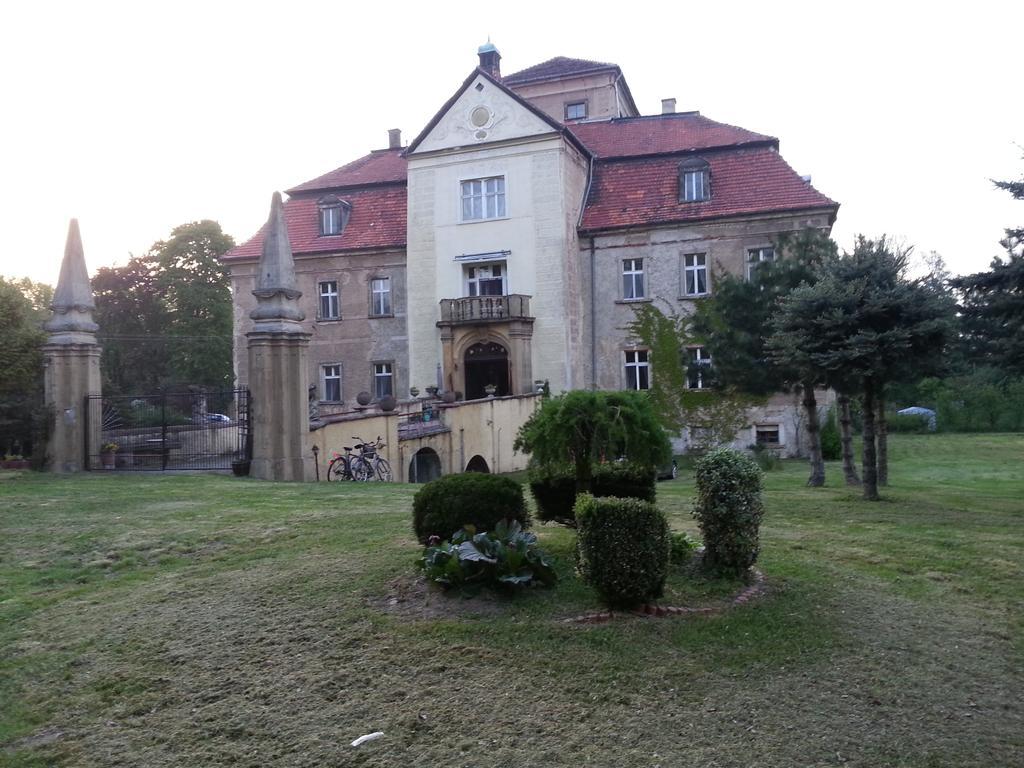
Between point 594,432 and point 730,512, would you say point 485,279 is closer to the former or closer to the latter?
point 594,432

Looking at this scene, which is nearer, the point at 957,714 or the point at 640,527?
the point at 957,714

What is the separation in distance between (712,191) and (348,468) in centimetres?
1929

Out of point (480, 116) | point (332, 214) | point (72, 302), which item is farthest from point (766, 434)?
point (72, 302)

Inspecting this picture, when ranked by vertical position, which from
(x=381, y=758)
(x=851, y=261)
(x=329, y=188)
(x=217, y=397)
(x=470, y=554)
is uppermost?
(x=329, y=188)

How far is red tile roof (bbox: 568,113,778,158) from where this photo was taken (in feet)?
118

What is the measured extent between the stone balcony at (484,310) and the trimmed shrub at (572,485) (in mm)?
25160

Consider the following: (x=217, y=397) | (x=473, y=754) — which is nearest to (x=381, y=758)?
(x=473, y=754)

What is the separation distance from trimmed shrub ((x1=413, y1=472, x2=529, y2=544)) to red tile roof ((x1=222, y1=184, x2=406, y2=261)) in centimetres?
3014

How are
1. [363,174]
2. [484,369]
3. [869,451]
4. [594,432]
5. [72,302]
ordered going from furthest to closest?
[363,174], [484,369], [72,302], [869,451], [594,432]

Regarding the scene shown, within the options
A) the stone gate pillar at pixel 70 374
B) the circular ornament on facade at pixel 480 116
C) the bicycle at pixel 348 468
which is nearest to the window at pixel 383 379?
the circular ornament on facade at pixel 480 116

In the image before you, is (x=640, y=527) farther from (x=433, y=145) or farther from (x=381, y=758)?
(x=433, y=145)

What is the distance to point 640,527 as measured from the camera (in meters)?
6.54

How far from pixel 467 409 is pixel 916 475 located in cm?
1265

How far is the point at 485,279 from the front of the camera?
119ft
